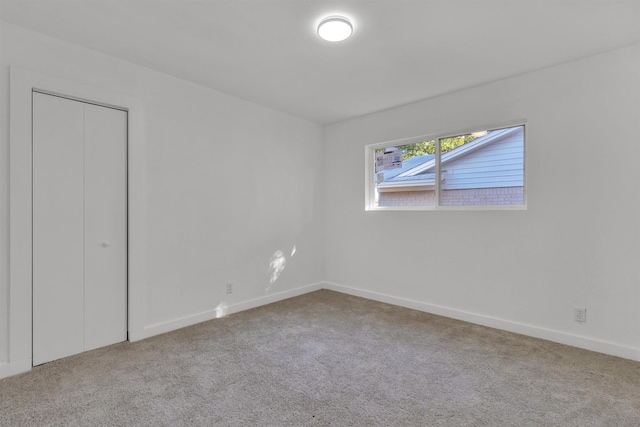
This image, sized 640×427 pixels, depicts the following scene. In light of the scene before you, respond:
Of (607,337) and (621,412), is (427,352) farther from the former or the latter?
(607,337)

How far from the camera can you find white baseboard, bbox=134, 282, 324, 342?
2.97 metres

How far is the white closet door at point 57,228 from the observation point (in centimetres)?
242

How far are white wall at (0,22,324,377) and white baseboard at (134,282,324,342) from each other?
11 millimetres

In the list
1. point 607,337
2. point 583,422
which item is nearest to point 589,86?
point 607,337

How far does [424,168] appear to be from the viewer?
3918mm

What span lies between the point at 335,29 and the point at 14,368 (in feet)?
10.8

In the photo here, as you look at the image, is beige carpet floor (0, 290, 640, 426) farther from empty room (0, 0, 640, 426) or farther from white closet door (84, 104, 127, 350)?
white closet door (84, 104, 127, 350)

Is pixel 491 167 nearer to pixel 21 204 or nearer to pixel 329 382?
pixel 329 382

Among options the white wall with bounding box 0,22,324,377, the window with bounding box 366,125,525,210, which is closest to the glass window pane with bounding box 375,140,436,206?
the window with bounding box 366,125,525,210

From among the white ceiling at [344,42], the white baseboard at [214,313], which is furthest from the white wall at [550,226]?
the white baseboard at [214,313]

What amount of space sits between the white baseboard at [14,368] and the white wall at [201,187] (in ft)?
0.05

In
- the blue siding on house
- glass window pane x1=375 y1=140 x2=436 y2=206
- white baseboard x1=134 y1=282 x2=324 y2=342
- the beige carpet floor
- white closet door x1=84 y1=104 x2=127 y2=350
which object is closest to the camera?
the beige carpet floor

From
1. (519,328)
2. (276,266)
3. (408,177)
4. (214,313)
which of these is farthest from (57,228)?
(519,328)

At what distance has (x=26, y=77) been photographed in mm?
2338
